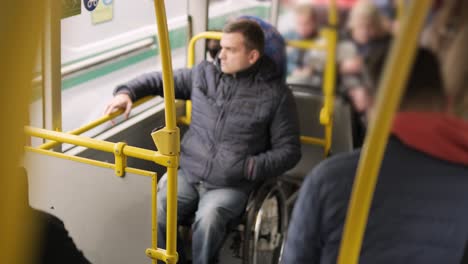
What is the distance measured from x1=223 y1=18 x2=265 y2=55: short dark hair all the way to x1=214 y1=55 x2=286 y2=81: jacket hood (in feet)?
0.13

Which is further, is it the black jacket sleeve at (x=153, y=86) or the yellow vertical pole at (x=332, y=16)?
the black jacket sleeve at (x=153, y=86)

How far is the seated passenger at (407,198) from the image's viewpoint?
97 cm

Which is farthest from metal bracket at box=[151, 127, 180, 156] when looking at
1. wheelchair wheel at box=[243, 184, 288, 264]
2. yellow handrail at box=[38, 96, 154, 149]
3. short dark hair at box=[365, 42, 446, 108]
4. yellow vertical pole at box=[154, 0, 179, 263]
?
short dark hair at box=[365, 42, 446, 108]

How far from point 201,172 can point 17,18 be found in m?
1.82

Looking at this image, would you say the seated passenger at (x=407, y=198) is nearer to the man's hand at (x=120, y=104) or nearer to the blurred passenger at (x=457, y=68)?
the blurred passenger at (x=457, y=68)

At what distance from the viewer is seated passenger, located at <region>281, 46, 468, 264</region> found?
0.97 metres

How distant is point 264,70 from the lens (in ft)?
7.98

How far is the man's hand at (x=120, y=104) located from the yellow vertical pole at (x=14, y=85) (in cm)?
155

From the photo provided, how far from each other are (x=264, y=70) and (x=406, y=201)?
55.7 inches

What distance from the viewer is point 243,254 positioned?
7.80 ft

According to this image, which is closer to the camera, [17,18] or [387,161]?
[17,18]

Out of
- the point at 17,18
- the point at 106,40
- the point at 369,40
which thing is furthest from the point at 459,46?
the point at 106,40

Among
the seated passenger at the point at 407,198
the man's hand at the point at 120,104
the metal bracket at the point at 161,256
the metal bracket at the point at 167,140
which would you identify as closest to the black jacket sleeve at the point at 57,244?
the metal bracket at the point at 161,256

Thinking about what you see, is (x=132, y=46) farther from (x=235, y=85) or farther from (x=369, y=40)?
(x=369, y=40)
